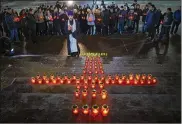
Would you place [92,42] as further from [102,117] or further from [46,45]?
[102,117]

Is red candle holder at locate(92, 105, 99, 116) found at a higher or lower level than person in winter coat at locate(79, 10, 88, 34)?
lower

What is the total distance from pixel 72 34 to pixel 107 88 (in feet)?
14.6

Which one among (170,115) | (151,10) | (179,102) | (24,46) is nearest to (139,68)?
(179,102)

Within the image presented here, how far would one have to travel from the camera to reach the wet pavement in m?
6.27

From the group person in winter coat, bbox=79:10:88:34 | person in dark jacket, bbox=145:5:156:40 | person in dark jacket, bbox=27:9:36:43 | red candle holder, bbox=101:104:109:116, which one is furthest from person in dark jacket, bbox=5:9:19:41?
red candle holder, bbox=101:104:109:116

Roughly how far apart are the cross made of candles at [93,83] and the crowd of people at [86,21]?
20.1ft

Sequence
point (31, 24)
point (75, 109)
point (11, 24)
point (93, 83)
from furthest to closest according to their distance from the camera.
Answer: point (31, 24), point (11, 24), point (93, 83), point (75, 109)

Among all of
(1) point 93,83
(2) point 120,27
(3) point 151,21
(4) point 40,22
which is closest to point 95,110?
(1) point 93,83

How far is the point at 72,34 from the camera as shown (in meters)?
11.4

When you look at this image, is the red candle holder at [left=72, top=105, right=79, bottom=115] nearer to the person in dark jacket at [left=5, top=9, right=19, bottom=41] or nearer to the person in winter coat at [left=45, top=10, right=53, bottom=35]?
the person in dark jacket at [left=5, top=9, right=19, bottom=41]

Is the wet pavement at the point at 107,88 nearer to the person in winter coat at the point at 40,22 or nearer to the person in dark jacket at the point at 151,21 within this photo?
the person in dark jacket at the point at 151,21

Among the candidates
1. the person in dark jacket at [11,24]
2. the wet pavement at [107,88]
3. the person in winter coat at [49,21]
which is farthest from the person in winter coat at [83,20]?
the person in dark jacket at [11,24]

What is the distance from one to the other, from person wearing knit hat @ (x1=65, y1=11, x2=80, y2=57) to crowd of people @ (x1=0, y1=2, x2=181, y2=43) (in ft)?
9.87

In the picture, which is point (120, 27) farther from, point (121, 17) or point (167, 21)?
point (167, 21)
